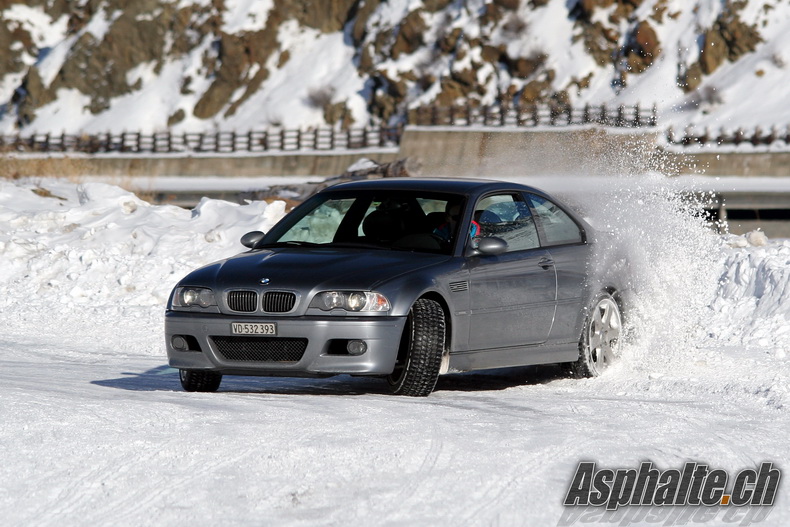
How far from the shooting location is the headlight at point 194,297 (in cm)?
807

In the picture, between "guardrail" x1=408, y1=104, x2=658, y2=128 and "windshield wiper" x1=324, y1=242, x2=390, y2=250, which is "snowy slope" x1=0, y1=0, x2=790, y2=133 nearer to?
"guardrail" x1=408, y1=104, x2=658, y2=128

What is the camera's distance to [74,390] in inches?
313

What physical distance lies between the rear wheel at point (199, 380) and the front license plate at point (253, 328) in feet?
2.02

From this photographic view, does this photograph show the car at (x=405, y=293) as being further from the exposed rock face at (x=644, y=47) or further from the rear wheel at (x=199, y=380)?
the exposed rock face at (x=644, y=47)

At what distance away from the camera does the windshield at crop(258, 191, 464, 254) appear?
8617 millimetres

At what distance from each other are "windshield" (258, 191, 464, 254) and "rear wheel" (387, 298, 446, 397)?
0.65 meters

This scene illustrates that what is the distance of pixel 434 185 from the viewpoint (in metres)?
9.06

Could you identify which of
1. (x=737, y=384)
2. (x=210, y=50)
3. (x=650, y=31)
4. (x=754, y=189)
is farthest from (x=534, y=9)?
(x=737, y=384)

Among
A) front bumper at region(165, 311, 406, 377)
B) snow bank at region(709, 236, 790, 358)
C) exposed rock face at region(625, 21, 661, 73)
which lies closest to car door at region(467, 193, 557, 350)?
front bumper at region(165, 311, 406, 377)

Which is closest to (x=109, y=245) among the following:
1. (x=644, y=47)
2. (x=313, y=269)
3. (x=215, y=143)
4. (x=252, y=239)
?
(x=252, y=239)

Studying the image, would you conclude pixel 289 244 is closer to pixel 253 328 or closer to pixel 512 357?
pixel 253 328

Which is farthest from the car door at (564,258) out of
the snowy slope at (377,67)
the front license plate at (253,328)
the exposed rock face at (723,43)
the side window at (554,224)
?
the exposed rock face at (723,43)

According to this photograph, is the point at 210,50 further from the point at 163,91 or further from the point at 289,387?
the point at 289,387

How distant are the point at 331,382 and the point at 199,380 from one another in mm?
1219
